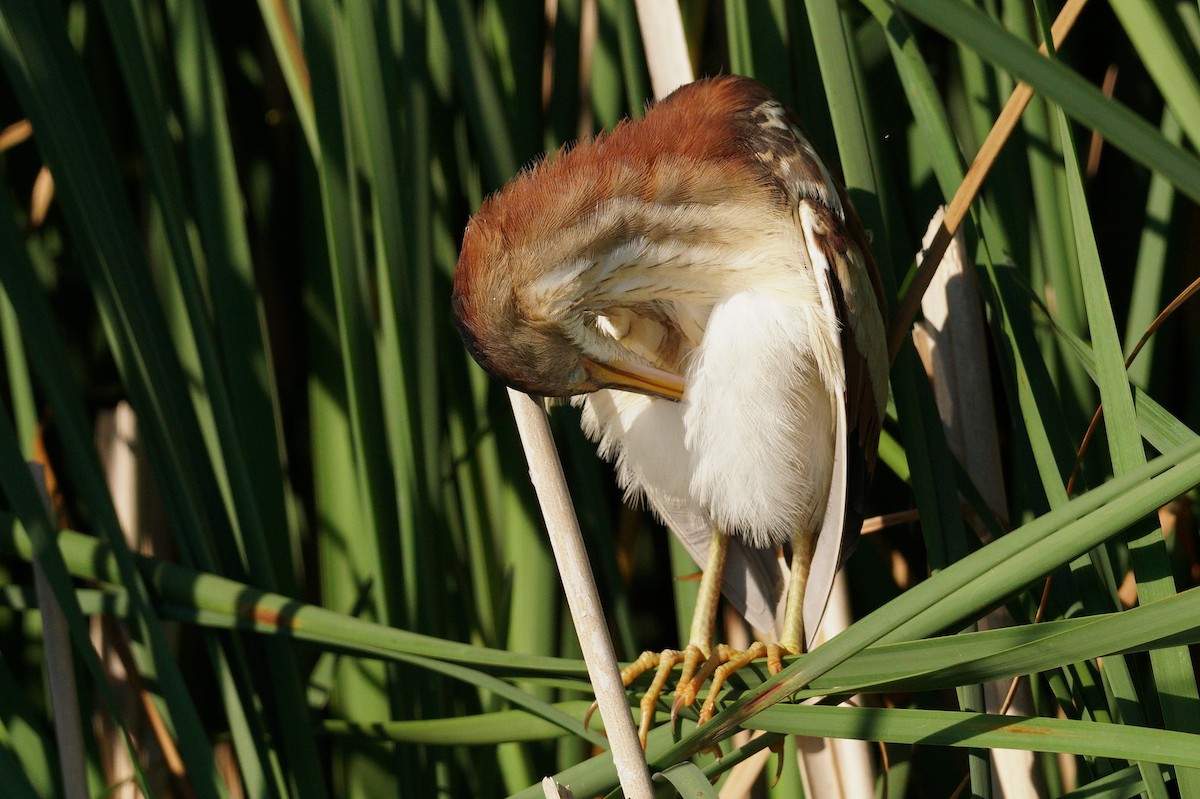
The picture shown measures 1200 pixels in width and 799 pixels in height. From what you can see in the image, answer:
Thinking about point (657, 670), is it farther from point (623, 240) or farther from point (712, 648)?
point (623, 240)

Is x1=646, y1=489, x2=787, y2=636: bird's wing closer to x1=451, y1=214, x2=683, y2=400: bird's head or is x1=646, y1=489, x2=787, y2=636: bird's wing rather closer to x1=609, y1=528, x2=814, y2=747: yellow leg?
x1=609, y1=528, x2=814, y2=747: yellow leg

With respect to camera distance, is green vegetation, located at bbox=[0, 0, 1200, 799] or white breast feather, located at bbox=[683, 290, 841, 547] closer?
green vegetation, located at bbox=[0, 0, 1200, 799]

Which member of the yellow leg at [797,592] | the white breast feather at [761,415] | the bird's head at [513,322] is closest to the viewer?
the bird's head at [513,322]

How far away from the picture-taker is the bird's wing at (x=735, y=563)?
157 centimetres

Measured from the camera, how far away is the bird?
51.2 inches

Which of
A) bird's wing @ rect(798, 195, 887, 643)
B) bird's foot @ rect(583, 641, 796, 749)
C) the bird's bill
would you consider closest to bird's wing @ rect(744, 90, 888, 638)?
bird's wing @ rect(798, 195, 887, 643)

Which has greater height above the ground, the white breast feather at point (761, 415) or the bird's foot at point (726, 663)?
the white breast feather at point (761, 415)

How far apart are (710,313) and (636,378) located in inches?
5.6

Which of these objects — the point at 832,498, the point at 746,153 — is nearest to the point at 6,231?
the point at 746,153

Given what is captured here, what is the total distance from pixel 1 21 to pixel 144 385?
42cm

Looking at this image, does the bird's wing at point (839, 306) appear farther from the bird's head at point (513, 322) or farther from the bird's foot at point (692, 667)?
the bird's head at point (513, 322)

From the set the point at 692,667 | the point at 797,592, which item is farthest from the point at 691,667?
the point at 797,592

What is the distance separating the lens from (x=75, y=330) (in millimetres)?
1677

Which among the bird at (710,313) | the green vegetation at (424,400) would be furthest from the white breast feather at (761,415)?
the green vegetation at (424,400)
